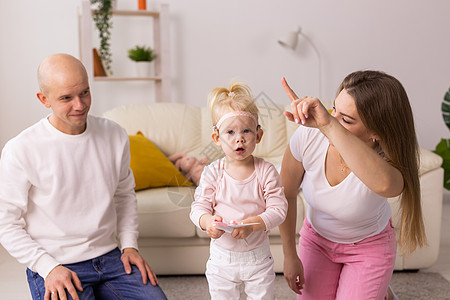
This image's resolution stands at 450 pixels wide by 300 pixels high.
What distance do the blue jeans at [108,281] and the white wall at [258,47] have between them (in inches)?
96.5

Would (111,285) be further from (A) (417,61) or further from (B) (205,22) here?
(A) (417,61)

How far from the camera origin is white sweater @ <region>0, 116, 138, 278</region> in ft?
5.29

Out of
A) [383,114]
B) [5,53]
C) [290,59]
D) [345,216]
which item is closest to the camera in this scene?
[383,114]

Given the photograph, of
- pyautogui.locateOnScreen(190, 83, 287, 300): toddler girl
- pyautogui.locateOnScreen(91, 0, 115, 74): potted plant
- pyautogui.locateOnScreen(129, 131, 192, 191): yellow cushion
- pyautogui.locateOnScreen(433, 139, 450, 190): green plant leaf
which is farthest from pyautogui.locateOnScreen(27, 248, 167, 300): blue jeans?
pyautogui.locateOnScreen(433, 139, 450, 190): green plant leaf

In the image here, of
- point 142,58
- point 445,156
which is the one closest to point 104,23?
point 142,58

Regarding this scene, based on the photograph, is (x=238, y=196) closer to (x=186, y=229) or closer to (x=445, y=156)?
(x=186, y=229)

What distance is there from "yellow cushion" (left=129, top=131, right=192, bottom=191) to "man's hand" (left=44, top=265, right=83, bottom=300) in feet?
3.34

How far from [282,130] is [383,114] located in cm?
174

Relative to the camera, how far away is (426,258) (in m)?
2.51

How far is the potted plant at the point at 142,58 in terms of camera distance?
3.78 metres

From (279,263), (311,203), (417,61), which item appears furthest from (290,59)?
(311,203)

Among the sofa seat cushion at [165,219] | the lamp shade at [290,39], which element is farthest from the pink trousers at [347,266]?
the lamp shade at [290,39]

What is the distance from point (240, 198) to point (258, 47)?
9.64ft

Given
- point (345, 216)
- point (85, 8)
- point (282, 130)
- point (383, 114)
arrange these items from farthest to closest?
point (85, 8) < point (282, 130) < point (345, 216) < point (383, 114)
